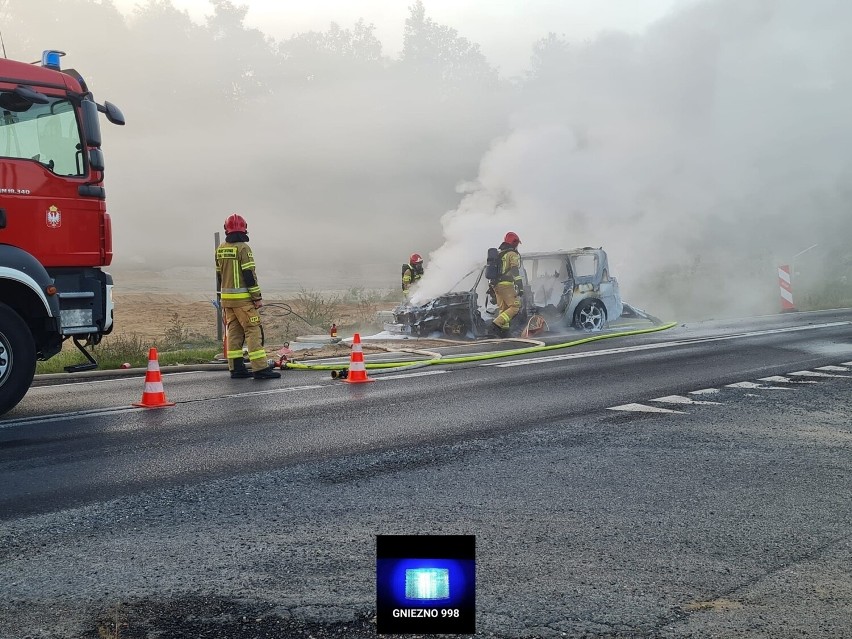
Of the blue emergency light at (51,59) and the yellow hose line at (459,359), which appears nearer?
the blue emergency light at (51,59)

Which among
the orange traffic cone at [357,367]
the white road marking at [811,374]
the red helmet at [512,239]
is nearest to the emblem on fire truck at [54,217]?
the orange traffic cone at [357,367]

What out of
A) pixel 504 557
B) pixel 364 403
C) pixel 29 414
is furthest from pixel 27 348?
pixel 504 557

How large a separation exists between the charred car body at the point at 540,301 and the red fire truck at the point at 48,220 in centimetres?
800

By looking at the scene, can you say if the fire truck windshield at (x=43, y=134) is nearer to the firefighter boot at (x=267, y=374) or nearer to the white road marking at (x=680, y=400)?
the firefighter boot at (x=267, y=374)

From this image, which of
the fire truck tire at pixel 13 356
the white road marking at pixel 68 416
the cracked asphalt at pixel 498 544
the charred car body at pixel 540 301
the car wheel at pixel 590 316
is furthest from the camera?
the car wheel at pixel 590 316

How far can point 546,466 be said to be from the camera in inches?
235

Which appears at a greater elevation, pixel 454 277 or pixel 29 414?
pixel 454 277

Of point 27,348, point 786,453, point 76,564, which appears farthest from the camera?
point 27,348

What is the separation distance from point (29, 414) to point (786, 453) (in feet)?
23.6

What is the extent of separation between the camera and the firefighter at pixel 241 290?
1095 cm

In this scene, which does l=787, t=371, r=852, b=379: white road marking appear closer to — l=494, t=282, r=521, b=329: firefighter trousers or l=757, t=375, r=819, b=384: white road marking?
l=757, t=375, r=819, b=384: white road marking

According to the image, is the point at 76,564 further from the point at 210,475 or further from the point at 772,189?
the point at 772,189

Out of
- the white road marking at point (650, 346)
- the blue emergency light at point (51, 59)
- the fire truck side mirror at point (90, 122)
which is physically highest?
the blue emergency light at point (51, 59)

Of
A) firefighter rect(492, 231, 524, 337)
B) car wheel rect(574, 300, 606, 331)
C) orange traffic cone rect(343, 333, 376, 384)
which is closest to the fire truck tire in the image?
orange traffic cone rect(343, 333, 376, 384)
